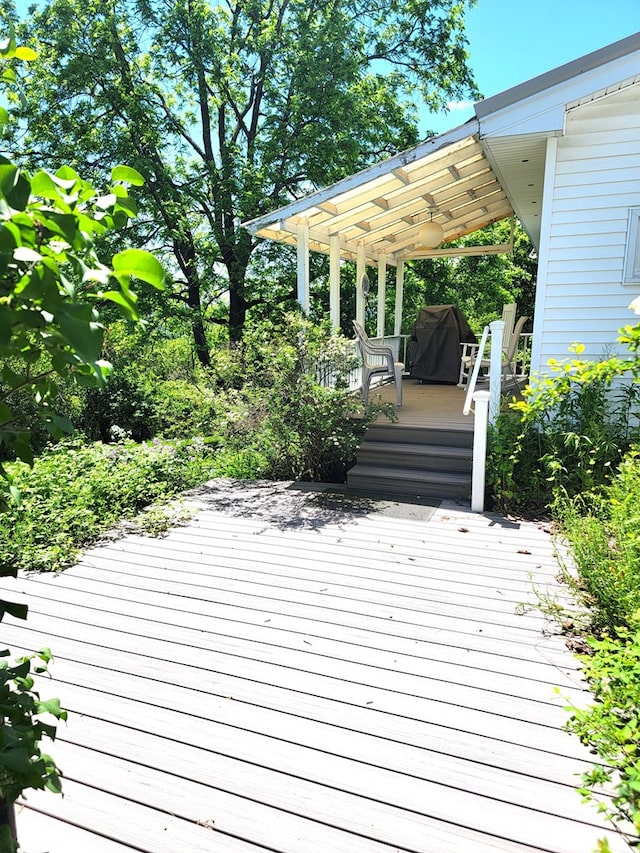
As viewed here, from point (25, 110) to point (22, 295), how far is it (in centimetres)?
1438

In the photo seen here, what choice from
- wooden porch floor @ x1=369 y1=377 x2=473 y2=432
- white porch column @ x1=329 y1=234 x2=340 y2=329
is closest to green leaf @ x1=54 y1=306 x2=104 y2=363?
wooden porch floor @ x1=369 y1=377 x2=473 y2=432

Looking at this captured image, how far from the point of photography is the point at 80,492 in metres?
4.90

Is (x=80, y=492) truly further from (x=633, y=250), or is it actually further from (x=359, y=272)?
(x=359, y=272)

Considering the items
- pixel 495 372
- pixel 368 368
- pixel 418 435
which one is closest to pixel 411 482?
pixel 418 435

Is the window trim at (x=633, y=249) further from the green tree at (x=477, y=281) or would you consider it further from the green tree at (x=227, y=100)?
the green tree at (x=477, y=281)

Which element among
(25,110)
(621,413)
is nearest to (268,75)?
(25,110)

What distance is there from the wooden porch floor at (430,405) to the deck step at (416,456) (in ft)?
0.96

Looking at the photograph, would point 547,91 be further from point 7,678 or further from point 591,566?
point 7,678

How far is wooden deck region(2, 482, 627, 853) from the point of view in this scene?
1.82m

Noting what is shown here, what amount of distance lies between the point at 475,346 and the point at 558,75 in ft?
14.0

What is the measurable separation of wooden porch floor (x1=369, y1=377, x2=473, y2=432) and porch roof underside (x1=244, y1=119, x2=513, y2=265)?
7.71 feet

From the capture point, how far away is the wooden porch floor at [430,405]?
6.32m

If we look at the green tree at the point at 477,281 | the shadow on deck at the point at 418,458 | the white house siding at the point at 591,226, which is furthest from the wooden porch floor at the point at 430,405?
the green tree at the point at 477,281

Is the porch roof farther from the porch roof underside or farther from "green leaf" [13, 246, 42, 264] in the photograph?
"green leaf" [13, 246, 42, 264]
